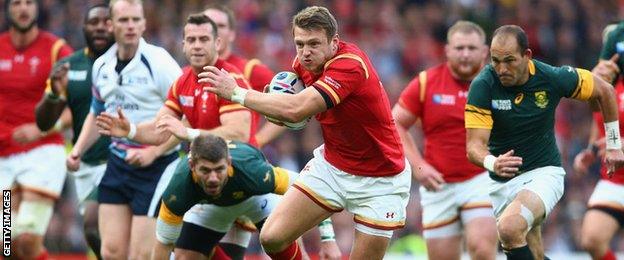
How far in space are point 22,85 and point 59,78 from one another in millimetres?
1758

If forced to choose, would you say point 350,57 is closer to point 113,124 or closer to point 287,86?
point 287,86

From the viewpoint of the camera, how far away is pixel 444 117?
11648 mm

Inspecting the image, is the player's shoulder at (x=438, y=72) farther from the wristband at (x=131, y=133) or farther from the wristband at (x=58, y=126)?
the wristband at (x=58, y=126)

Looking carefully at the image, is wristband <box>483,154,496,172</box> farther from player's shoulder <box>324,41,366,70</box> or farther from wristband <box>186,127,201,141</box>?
wristband <box>186,127,201,141</box>

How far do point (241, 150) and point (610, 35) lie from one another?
12.2ft

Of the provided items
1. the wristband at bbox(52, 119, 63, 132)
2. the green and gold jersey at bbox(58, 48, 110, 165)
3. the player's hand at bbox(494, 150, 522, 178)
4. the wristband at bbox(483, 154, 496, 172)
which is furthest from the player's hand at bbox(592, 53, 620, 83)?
the wristband at bbox(52, 119, 63, 132)

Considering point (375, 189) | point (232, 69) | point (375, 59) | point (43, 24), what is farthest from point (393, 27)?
point (375, 189)

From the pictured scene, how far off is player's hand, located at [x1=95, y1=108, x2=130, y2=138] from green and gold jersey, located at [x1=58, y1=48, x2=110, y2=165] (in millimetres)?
2143

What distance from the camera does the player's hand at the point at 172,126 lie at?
9.87 m

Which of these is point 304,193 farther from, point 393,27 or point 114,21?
point 393,27

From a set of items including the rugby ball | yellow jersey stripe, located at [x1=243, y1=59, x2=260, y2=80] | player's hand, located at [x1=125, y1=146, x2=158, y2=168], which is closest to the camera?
the rugby ball

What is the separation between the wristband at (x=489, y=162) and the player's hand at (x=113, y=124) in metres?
2.95

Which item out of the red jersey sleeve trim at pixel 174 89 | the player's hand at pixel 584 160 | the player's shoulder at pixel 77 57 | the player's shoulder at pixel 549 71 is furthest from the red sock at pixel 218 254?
the player's hand at pixel 584 160

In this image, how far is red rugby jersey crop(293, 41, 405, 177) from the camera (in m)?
8.98
